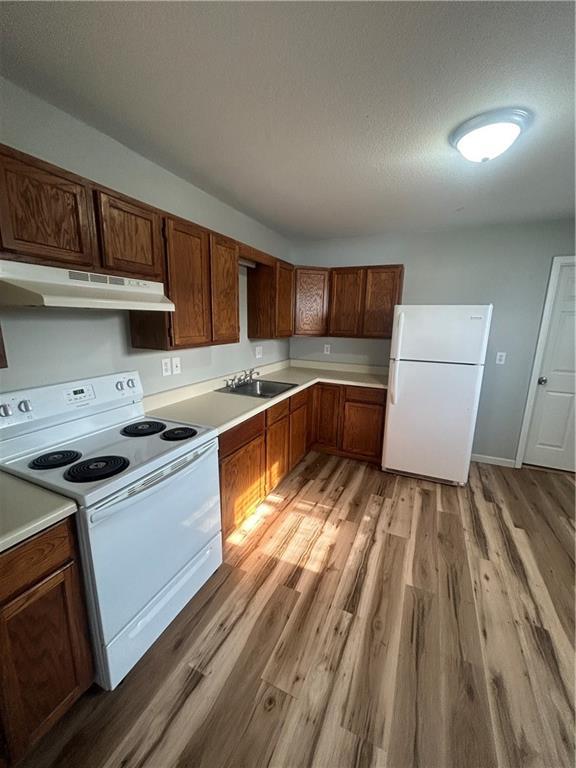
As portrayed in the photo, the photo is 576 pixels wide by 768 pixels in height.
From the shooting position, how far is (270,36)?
1.00 m

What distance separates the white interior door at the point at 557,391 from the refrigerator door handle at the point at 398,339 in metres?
1.48

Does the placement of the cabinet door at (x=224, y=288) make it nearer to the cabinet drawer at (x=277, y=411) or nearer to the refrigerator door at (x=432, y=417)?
the cabinet drawer at (x=277, y=411)

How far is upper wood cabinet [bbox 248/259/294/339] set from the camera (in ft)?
9.43

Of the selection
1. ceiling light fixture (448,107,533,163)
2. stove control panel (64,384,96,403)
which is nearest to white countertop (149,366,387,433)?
stove control panel (64,384,96,403)

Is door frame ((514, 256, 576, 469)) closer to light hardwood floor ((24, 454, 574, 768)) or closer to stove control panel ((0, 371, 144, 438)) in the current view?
light hardwood floor ((24, 454, 574, 768))

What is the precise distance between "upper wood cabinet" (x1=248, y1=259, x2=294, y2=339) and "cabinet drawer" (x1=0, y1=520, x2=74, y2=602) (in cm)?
225

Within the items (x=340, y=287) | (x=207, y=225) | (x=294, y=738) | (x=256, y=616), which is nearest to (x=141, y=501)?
(x=256, y=616)

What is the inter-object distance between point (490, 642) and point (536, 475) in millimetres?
2213

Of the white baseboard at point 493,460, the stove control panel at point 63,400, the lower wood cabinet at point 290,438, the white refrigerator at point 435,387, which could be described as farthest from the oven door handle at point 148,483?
the white baseboard at point 493,460

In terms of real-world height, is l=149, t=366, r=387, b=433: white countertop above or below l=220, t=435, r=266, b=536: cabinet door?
above

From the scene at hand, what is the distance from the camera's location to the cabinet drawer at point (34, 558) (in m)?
0.89

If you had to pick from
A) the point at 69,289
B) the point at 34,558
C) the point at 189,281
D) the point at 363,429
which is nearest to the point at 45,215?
the point at 69,289

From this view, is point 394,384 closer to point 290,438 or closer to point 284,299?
point 290,438

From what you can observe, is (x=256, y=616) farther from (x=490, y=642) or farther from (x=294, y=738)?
(x=490, y=642)
